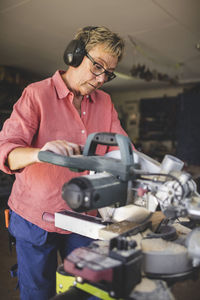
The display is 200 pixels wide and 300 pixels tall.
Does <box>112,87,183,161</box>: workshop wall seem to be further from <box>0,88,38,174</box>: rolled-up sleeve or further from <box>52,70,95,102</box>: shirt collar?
<box>0,88,38,174</box>: rolled-up sleeve

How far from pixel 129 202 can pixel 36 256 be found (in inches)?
26.3

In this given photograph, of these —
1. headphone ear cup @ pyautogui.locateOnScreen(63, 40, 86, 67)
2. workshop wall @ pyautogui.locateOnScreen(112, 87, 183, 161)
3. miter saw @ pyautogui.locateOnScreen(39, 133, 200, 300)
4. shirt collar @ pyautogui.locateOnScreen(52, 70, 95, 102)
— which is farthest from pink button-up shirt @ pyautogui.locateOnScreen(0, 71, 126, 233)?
workshop wall @ pyautogui.locateOnScreen(112, 87, 183, 161)

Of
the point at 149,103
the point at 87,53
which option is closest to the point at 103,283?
the point at 87,53

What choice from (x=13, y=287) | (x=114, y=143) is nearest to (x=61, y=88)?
(x=114, y=143)

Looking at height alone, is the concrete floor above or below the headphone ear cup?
below

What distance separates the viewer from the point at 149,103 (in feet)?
27.7

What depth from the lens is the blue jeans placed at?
1350 millimetres

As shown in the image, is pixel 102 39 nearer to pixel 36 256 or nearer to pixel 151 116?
pixel 36 256

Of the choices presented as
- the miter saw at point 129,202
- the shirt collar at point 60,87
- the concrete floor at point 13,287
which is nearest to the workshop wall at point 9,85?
the concrete floor at point 13,287

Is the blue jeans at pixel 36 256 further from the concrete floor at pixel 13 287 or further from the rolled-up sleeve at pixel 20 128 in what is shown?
the concrete floor at pixel 13 287

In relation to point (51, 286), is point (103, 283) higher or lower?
higher

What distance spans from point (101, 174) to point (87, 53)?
2.52 ft

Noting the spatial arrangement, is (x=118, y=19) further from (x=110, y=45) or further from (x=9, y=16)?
(x=110, y=45)

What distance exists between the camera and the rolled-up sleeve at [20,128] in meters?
1.12
